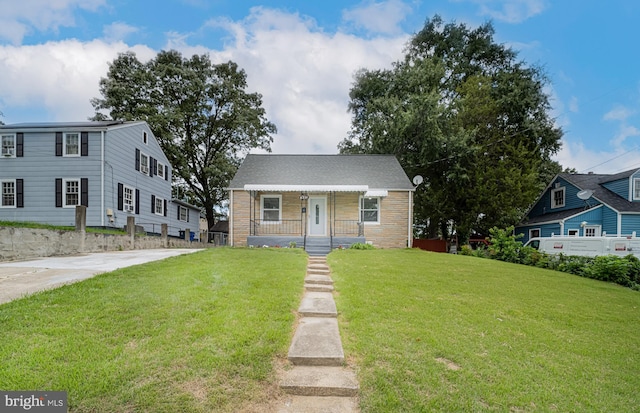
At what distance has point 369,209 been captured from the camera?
48.3 feet

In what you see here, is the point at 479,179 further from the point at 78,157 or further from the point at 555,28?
the point at 78,157

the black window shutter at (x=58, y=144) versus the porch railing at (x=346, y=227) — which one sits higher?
the black window shutter at (x=58, y=144)

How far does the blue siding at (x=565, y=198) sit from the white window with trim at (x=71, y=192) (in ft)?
91.4

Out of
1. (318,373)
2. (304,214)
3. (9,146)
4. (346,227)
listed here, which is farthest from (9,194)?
(318,373)

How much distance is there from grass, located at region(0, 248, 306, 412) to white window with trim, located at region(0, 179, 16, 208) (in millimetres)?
14955

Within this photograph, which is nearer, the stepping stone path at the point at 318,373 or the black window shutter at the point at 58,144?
the stepping stone path at the point at 318,373

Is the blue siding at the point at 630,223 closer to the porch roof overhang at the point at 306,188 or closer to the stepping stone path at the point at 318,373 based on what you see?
the porch roof overhang at the point at 306,188

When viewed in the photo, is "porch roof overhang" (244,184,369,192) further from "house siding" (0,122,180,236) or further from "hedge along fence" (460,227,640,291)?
"house siding" (0,122,180,236)

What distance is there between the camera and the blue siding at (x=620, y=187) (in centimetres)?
1611

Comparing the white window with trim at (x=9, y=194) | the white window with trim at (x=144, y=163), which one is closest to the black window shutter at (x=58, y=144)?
the white window with trim at (x=9, y=194)

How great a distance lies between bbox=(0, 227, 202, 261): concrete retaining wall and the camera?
25.7 feet

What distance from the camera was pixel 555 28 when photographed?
12.4 m

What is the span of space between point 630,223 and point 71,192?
1141 inches

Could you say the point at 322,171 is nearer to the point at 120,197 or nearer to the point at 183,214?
the point at 120,197
